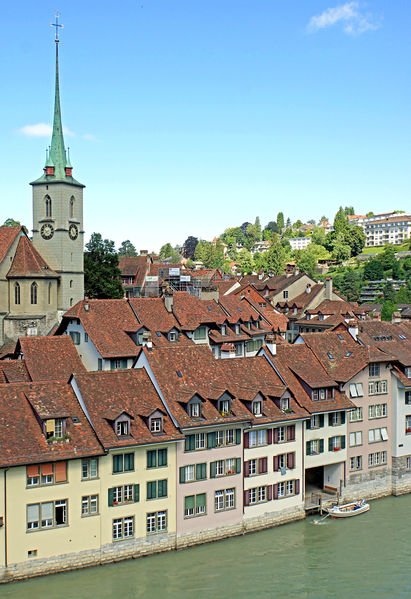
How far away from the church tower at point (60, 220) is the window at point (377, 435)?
112ft

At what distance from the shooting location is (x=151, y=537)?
36656 millimetres

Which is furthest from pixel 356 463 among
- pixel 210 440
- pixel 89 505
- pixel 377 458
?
pixel 89 505

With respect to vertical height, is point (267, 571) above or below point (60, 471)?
below

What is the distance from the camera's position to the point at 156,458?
37.2m

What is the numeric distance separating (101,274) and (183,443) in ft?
151

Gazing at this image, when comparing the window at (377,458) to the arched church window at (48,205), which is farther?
the arched church window at (48,205)

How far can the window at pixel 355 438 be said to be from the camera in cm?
4670

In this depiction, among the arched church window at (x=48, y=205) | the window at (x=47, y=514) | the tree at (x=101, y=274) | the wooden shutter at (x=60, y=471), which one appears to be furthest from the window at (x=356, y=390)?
the tree at (x=101, y=274)

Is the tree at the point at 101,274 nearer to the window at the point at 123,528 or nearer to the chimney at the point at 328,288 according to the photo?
the chimney at the point at 328,288

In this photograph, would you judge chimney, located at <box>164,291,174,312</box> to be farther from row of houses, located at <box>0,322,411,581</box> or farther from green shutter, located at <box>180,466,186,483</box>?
green shutter, located at <box>180,466,186,483</box>

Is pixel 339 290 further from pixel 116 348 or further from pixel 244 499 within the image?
pixel 244 499

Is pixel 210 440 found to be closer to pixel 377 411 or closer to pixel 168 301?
pixel 377 411

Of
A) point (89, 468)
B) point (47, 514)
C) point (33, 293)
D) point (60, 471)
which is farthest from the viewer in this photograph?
point (33, 293)

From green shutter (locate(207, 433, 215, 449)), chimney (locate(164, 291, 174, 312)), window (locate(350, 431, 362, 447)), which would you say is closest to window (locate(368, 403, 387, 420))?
window (locate(350, 431, 362, 447))
